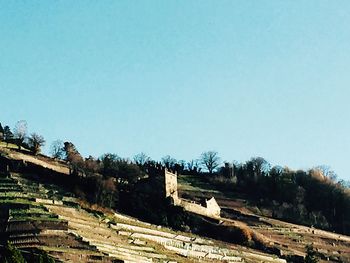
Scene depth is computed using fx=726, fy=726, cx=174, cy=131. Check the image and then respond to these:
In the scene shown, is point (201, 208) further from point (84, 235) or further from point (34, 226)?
point (34, 226)

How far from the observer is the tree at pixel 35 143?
330ft

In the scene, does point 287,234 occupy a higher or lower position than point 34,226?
higher

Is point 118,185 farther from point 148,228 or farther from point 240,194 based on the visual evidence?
point 240,194

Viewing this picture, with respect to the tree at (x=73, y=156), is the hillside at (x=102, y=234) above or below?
below

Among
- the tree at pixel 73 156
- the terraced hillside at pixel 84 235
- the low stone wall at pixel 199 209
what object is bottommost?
the terraced hillside at pixel 84 235

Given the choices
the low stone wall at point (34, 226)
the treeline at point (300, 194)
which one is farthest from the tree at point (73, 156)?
the low stone wall at point (34, 226)

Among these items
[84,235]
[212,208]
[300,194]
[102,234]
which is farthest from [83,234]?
[300,194]

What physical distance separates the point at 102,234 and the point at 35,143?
45.3 m

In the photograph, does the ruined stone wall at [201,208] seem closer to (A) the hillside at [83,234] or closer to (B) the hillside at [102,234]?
(B) the hillside at [102,234]

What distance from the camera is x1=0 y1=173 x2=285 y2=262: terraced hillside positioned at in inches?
2044

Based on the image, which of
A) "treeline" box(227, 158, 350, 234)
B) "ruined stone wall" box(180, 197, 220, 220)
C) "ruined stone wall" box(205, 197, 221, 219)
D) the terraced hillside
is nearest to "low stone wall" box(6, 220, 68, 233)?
the terraced hillside

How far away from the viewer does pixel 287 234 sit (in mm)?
86375

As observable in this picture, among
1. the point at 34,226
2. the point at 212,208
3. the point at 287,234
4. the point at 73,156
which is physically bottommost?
the point at 34,226

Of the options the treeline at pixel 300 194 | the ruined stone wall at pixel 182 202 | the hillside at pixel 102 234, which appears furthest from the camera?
the treeline at pixel 300 194
